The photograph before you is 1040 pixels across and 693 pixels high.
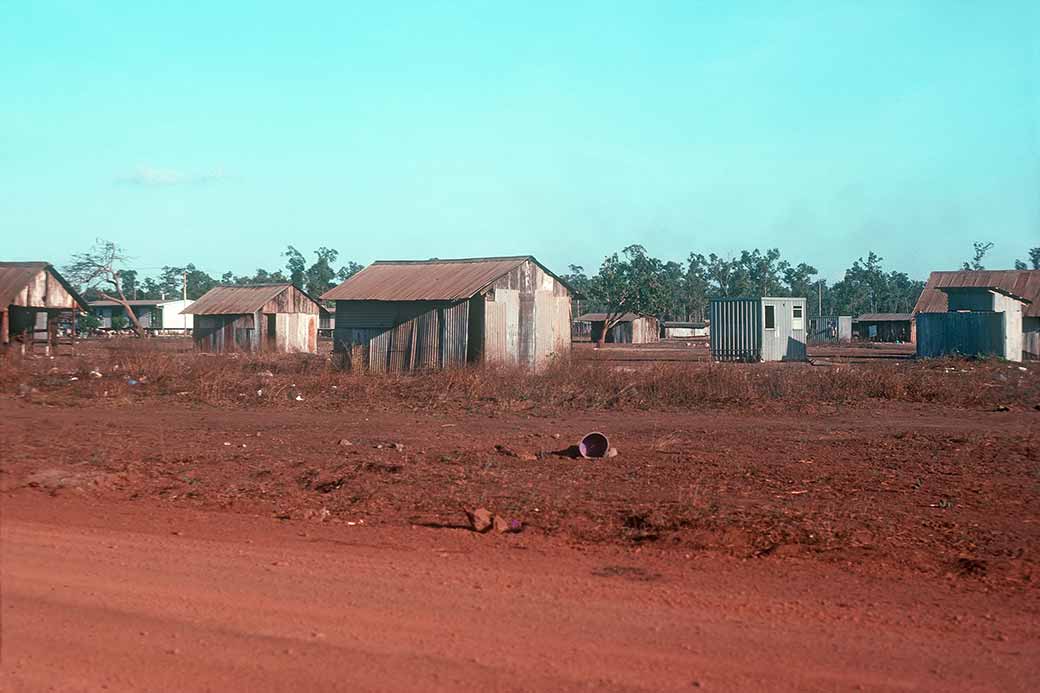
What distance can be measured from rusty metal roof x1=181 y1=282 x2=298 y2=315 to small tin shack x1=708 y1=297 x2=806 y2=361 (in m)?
21.4

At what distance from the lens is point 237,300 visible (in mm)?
48438

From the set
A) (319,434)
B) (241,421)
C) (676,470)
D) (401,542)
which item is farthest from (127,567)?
(241,421)

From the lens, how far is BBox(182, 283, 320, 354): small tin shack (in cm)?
4691

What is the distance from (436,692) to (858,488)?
7656mm

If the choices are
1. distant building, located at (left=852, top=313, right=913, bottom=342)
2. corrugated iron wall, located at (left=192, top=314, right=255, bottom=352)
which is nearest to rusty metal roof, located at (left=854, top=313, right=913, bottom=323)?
distant building, located at (left=852, top=313, right=913, bottom=342)

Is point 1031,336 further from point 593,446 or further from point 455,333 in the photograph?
point 593,446

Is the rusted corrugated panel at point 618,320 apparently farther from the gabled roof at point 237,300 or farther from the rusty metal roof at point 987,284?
the gabled roof at point 237,300

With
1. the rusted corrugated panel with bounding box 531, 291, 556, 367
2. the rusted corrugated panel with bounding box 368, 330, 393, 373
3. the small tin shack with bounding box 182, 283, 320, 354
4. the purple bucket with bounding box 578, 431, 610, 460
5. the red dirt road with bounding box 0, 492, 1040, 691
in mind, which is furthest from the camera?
the small tin shack with bounding box 182, 283, 320, 354

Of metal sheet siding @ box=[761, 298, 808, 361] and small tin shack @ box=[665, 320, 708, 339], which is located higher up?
small tin shack @ box=[665, 320, 708, 339]

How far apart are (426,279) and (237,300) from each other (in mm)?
19405

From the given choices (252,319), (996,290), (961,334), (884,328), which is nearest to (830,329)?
(884,328)

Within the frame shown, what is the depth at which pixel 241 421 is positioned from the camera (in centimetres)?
1834

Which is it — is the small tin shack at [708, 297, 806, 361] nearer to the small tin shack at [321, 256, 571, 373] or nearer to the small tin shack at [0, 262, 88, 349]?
the small tin shack at [321, 256, 571, 373]

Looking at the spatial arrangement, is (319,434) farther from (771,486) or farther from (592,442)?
(771,486)
